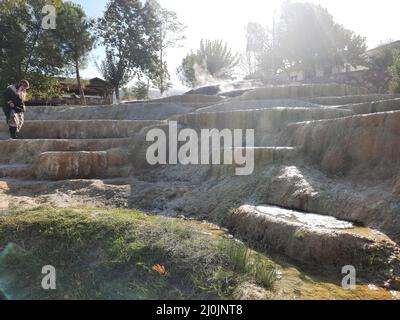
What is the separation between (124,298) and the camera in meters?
4.23

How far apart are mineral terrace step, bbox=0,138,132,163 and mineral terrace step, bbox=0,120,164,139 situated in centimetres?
190

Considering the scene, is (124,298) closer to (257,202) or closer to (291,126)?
(257,202)

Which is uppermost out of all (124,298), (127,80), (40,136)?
(127,80)

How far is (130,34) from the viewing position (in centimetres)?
2900

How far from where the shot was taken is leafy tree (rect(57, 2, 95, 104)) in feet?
84.8

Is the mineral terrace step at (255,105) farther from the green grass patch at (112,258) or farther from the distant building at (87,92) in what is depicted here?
the distant building at (87,92)

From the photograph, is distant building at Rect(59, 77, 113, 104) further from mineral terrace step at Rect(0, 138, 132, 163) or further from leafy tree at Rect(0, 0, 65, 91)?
mineral terrace step at Rect(0, 138, 132, 163)

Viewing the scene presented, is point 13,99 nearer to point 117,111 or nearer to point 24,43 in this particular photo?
point 117,111

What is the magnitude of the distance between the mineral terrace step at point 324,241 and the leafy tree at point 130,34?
81.9ft

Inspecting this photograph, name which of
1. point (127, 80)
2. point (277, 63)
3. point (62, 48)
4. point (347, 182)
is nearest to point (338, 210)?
point (347, 182)

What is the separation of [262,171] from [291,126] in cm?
194

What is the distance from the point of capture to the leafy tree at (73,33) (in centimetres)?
2584

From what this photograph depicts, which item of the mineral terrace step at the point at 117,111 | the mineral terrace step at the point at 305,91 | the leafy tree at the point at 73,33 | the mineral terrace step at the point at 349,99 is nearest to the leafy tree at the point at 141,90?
the leafy tree at the point at 73,33

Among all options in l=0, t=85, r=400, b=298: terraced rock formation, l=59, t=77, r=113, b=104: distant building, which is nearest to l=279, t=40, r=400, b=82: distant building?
l=59, t=77, r=113, b=104: distant building
